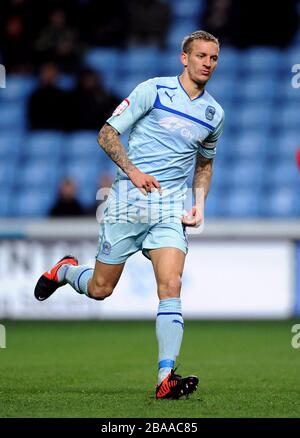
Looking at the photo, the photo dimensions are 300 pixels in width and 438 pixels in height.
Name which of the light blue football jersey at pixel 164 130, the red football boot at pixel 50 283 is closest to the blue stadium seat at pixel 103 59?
the red football boot at pixel 50 283

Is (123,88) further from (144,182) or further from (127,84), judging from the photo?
(144,182)

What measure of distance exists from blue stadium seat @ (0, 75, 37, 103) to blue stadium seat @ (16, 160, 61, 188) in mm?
1289

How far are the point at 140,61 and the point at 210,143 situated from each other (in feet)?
34.3

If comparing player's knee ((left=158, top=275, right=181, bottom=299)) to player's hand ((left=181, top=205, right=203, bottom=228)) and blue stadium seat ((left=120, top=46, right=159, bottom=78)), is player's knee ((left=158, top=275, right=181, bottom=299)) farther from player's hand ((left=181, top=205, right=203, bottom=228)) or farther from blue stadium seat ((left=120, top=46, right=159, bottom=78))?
blue stadium seat ((left=120, top=46, right=159, bottom=78))

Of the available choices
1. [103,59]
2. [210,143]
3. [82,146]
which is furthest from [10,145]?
[210,143]

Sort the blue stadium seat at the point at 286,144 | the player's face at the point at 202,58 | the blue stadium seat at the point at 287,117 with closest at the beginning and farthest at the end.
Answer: the player's face at the point at 202,58 < the blue stadium seat at the point at 286,144 < the blue stadium seat at the point at 287,117

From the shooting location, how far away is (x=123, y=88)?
55.5 feet

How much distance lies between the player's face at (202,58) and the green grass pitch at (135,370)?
1860 millimetres

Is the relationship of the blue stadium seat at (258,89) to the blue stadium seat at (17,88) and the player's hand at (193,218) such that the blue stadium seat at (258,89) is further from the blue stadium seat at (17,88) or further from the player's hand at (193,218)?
the player's hand at (193,218)

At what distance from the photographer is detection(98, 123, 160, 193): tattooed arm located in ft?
21.0

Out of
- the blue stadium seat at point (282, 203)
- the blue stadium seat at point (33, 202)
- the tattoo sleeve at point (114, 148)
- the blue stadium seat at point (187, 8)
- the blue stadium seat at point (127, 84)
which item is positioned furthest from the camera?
the blue stadium seat at point (187, 8)

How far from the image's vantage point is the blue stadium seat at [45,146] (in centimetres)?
1642

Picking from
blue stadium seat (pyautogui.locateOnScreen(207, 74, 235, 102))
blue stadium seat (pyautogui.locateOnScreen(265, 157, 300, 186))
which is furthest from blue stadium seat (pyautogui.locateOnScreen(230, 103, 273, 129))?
blue stadium seat (pyautogui.locateOnScreen(265, 157, 300, 186))

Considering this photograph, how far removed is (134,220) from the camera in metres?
6.83
